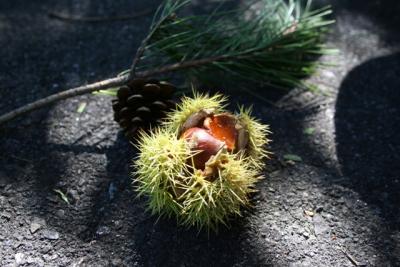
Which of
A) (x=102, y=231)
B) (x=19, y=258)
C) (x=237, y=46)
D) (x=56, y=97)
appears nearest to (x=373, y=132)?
(x=237, y=46)

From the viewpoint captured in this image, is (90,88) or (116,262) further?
(90,88)

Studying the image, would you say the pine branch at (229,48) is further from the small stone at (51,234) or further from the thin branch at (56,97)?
the small stone at (51,234)

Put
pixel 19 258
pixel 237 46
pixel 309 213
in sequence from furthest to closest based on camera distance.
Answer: pixel 237 46, pixel 309 213, pixel 19 258

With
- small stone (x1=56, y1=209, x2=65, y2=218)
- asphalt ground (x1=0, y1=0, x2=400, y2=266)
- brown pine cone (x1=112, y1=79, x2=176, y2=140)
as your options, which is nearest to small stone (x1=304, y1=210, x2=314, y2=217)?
asphalt ground (x1=0, y1=0, x2=400, y2=266)

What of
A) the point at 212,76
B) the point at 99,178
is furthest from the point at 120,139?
the point at 212,76

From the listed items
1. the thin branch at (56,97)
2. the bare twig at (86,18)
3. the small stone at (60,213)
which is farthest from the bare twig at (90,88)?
the bare twig at (86,18)

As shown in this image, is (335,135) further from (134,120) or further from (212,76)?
(134,120)

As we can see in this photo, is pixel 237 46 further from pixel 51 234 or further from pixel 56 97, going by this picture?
pixel 51 234

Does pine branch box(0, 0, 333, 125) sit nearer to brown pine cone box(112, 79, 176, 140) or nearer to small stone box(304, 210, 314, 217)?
brown pine cone box(112, 79, 176, 140)
